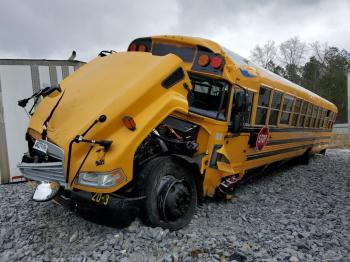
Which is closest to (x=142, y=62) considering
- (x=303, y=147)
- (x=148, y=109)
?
(x=148, y=109)

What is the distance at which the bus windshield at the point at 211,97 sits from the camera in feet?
16.0

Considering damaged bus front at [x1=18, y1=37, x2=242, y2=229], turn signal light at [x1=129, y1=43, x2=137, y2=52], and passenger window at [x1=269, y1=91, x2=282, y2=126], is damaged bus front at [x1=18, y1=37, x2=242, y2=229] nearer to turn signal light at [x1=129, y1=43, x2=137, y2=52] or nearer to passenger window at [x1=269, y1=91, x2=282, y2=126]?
turn signal light at [x1=129, y1=43, x2=137, y2=52]

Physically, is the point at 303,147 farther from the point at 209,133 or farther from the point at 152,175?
the point at 152,175

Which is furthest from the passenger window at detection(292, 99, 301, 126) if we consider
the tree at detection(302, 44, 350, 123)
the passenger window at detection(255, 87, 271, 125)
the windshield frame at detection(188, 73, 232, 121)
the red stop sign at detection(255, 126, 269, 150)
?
the tree at detection(302, 44, 350, 123)

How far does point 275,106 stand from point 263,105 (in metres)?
0.74

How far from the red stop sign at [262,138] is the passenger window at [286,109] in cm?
102

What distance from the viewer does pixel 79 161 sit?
3373mm

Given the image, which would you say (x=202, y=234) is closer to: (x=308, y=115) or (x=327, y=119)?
(x=308, y=115)

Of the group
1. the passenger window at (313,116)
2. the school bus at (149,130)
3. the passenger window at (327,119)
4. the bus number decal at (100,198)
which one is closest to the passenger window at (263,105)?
the school bus at (149,130)

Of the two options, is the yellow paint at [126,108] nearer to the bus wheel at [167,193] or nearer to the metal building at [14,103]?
the bus wheel at [167,193]

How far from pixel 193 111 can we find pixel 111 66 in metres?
1.21

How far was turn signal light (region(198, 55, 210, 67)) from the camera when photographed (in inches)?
190

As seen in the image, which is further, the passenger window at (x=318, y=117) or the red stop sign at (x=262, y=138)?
the passenger window at (x=318, y=117)

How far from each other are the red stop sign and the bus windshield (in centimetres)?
163
